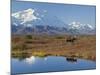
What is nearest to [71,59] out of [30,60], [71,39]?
[71,39]

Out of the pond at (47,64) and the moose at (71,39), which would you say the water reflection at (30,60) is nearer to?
the pond at (47,64)

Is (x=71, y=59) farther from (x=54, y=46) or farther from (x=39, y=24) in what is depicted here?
(x=39, y=24)

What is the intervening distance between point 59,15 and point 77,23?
0.33 meters

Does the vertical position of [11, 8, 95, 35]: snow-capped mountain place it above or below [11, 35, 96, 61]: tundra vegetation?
above

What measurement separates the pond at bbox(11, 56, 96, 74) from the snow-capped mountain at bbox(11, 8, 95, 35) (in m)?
0.38

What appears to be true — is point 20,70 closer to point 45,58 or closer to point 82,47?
point 45,58

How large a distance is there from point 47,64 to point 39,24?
0.58 m

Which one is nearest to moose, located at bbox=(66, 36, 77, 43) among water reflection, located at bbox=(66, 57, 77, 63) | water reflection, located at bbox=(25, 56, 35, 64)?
water reflection, located at bbox=(66, 57, 77, 63)

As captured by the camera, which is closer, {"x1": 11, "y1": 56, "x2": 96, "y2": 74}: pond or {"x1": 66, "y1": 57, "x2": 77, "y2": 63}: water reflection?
{"x1": 11, "y1": 56, "x2": 96, "y2": 74}: pond

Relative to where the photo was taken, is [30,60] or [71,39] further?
[71,39]

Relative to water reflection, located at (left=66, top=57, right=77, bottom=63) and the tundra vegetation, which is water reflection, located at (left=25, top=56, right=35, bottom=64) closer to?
the tundra vegetation

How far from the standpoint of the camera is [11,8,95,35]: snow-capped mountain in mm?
2543

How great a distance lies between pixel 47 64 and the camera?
8.87 feet

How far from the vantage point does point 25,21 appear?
2596 mm
